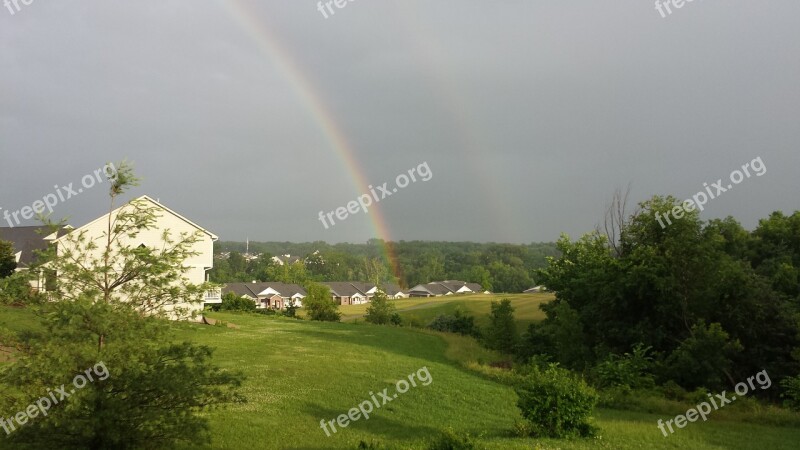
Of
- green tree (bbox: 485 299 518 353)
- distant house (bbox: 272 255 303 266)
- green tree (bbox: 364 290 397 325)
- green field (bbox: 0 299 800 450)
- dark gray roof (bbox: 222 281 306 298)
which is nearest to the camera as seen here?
green field (bbox: 0 299 800 450)

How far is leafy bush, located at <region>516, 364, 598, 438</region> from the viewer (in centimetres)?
1072

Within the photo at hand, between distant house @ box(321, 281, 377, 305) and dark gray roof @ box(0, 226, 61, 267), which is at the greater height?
dark gray roof @ box(0, 226, 61, 267)

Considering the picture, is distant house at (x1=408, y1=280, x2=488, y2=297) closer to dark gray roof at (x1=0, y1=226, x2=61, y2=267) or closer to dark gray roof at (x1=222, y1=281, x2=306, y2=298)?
dark gray roof at (x1=222, y1=281, x2=306, y2=298)

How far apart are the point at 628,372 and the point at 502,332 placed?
11308 mm

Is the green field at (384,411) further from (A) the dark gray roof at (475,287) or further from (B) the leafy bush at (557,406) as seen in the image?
(A) the dark gray roof at (475,287)

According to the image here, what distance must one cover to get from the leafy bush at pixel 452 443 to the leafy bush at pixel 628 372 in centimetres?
1246

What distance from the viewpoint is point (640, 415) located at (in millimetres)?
14727

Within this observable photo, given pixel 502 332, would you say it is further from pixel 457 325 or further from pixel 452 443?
pixel 452 443

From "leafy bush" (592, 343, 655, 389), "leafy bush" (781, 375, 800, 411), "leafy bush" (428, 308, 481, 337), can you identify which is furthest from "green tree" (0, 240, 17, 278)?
"leafy bush" (781, 375, 800, 411)

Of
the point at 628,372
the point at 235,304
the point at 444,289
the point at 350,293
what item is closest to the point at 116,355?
the point at 628,372

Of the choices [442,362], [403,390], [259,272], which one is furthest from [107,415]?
[259,272]

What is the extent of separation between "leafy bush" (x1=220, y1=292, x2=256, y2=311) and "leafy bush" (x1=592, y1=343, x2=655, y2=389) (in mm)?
33068

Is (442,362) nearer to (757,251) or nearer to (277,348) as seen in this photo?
(277,348)

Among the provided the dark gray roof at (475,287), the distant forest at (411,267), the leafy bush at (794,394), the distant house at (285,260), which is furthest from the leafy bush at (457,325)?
the dark gray roof at (475,287)
